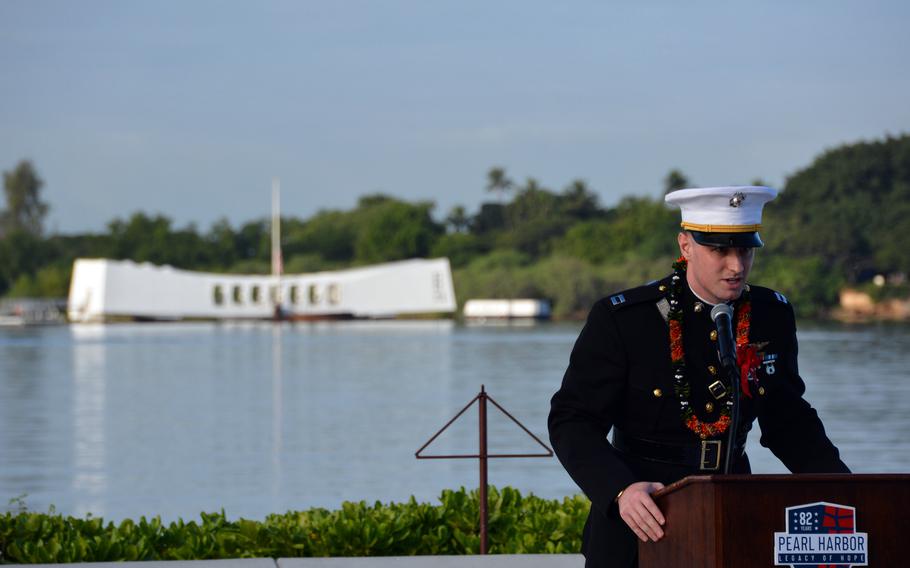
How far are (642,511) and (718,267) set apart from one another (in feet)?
2.02

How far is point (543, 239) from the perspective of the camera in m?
102

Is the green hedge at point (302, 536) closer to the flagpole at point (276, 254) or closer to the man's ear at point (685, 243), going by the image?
the man's ear at point (685, 243)

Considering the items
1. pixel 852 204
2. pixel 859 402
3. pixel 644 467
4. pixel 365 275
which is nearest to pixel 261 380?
pixel 859 402

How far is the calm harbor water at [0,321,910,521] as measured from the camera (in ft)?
45.8

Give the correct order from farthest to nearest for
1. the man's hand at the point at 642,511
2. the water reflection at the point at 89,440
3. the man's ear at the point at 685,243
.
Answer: the water reflection at the point at 89,440 → the man's ear at the point at 685,243 → the man's hand at the point at 642,511

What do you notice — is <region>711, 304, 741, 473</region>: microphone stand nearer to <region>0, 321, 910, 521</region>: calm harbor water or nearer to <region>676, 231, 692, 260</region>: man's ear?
<region>676, 231, 692, 260</region>: man's ear

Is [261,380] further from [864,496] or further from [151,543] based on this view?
[864,496]

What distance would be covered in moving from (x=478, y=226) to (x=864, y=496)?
11196 cm

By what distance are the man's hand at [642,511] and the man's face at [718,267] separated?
51 cm

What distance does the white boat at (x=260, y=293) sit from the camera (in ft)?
318

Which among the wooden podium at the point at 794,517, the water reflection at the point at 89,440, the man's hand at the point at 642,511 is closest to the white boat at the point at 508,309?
the water reflection at the point at 89,440

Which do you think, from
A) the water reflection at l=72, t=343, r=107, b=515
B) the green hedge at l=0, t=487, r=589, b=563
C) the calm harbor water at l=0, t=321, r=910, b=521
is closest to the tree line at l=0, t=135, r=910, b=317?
the calm harbor water at l=0, t=321, r=910, b=521

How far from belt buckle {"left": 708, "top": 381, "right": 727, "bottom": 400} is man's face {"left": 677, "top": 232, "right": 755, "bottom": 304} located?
19cm

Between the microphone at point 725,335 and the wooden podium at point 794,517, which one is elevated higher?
the microphone at point 725,335
